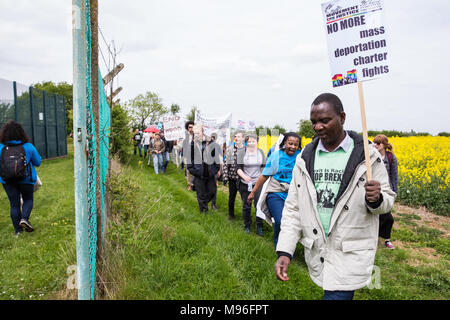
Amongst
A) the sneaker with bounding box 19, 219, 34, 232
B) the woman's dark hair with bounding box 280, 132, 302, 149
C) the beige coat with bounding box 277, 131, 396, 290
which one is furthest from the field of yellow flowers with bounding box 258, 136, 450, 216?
the sneaker with bounding box 19, 219, 34, 232

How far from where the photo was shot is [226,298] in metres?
3.42

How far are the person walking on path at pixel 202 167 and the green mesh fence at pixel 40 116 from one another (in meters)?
11.0

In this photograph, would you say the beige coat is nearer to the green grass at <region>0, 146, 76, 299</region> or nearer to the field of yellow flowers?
the green grass at <region>0, 146, 76, 299</region>

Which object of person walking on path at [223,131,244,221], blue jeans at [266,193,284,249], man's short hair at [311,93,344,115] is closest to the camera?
man's short hair at [311,93,344,115]

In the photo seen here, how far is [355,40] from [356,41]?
0.01 meters

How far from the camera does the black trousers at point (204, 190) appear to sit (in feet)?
23.4

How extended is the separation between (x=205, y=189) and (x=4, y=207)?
4721 mm

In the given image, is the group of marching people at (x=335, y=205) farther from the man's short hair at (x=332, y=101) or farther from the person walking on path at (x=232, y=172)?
the person walking on path at (x=232, y=172)

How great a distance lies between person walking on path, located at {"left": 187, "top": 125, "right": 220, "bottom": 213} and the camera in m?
7.13

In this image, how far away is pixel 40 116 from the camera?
699 inches

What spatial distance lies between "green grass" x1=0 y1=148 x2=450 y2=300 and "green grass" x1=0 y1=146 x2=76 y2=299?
0.01 m

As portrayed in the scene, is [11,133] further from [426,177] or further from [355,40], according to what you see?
[426,177]

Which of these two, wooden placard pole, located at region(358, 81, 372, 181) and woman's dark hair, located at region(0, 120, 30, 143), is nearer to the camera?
wooden placard pole, located at region(358, 81, 372, 181)

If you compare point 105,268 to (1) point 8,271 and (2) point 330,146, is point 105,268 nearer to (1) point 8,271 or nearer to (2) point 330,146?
(1) point 8,271
